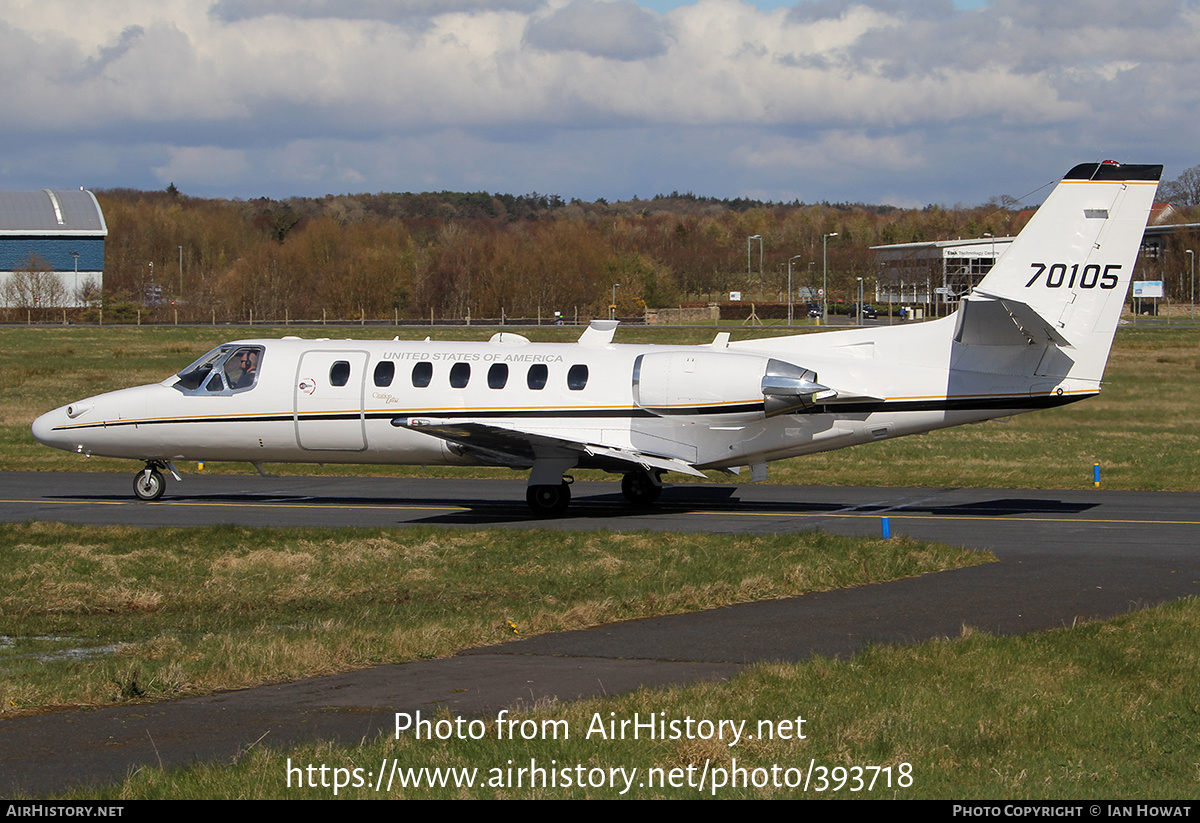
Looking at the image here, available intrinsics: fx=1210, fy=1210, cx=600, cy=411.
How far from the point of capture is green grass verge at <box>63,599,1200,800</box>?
7.41 meters

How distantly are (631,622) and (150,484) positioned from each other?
13.7 metres

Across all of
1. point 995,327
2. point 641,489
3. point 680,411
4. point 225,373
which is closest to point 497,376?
point 680,411

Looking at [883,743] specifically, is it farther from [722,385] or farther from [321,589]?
[722,385]

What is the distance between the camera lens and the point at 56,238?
117312mm

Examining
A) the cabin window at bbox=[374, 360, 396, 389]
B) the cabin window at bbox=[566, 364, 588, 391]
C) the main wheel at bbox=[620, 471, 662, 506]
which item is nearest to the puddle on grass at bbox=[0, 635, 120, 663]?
the cabin window at bbox=[374, 360, 396, 389]

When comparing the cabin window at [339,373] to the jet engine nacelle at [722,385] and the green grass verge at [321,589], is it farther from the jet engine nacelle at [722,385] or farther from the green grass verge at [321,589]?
the jet engine nacelle at [722,385]

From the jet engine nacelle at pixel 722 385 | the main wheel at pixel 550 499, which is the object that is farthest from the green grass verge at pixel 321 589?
the jet engine nacelle at pixel 722 385

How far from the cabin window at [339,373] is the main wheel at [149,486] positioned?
15.0ft

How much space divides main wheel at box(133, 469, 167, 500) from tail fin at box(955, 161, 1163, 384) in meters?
15.2

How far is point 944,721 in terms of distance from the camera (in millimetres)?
8883

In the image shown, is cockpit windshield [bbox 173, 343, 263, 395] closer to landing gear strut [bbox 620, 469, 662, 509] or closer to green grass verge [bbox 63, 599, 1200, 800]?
landing gear strut [bbox 620, 469, 662, 509]

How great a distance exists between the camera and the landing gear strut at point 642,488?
22.5 metres

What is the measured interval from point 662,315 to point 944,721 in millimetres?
96179
